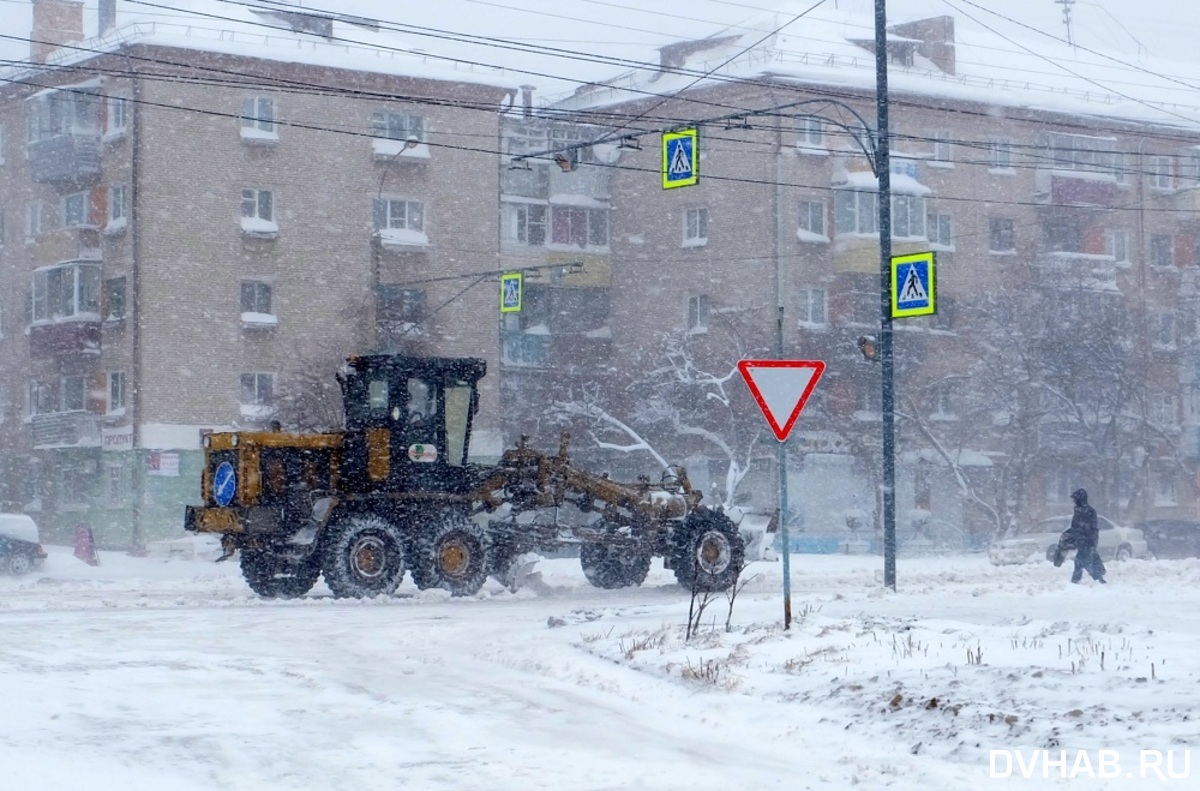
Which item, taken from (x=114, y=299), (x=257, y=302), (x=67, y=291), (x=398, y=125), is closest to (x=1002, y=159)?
(x=398, y=125)

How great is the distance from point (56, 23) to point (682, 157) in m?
32.5

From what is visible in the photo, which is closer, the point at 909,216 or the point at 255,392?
the point at 255,392

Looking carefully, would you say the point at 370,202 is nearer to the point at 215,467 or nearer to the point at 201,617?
the point at 215,467

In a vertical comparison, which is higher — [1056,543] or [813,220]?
[813,220]

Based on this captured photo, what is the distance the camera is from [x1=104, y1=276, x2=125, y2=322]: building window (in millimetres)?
49719

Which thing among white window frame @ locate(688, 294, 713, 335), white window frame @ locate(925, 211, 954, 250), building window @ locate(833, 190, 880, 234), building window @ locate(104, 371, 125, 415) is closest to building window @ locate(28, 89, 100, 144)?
building window @ locate(104, 371, 125, 415)

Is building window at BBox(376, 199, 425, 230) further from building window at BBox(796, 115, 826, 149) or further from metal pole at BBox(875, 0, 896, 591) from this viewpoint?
metal pole at BBox(875, 0, 896, 591)

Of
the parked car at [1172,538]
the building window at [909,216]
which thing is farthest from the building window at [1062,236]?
the parked car at [1172,538]

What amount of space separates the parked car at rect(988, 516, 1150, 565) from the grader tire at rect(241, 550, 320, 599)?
66.3 feet

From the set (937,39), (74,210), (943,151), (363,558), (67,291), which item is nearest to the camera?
(363,558)

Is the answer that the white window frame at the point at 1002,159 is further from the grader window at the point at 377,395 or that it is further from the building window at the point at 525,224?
the grader window at the point at 377,395

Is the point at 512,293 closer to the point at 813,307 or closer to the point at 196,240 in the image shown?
the point at 196,240

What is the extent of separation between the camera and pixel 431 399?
22.9 metres

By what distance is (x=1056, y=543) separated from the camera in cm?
4112
